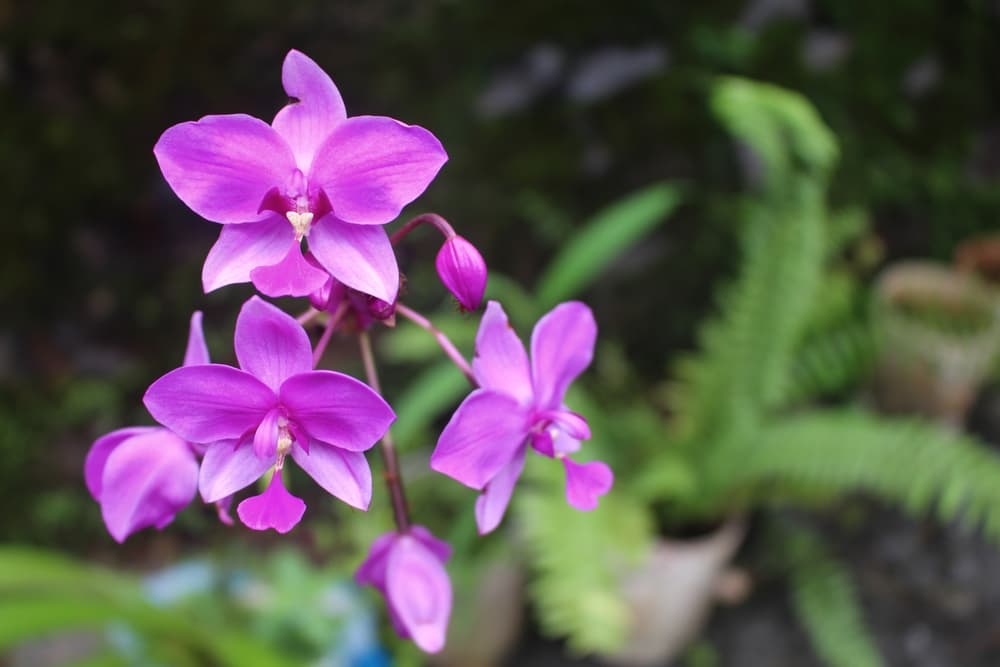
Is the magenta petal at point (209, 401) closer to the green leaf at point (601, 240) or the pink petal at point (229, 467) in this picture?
the pink petal at point (229, 467)

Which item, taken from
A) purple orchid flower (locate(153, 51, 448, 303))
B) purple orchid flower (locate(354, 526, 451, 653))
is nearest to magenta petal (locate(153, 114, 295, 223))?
purple orchid flower (locate(153, 51, 448, 303))

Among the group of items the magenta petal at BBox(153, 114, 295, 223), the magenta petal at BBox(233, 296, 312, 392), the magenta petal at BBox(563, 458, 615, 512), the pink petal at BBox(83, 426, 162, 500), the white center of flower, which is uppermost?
the magenta petal at BBox(153, 114, 295, 223)

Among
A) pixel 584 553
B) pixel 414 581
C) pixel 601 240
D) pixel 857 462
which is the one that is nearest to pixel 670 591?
pixel 584 553

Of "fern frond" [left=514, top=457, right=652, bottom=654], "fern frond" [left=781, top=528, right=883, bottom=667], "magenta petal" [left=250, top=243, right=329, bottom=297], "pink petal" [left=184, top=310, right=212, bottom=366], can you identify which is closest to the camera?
"magenta petal" [left=250, top=243, right=329, bottom=297]

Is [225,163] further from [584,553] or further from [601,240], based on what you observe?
[584,553]

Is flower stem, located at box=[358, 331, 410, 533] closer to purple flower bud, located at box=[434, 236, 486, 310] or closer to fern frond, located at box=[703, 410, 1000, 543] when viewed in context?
purple flower bud, located at box=[434, 236, 486, 310]

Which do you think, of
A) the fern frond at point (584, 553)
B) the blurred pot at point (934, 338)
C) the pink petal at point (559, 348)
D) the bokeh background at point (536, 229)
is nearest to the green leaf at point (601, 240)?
the bokeh background at point (536, 229)
